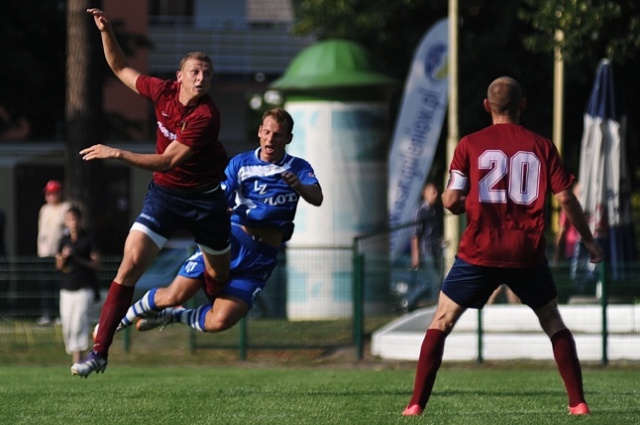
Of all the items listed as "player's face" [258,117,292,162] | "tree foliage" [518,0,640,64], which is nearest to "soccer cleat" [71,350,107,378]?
"player's face" [258,117,292,162]

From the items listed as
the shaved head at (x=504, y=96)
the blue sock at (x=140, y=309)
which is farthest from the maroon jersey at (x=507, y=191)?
the blue sock at (x=140, y=309)

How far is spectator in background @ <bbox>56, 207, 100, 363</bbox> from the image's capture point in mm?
17109

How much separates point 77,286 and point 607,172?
739 cm

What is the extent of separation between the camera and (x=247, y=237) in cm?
1124

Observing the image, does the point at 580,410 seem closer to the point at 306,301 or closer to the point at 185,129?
the point at 185,129

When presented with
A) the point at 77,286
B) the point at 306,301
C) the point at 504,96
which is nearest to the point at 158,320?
the point at 504,96

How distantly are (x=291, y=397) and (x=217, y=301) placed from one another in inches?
36.9

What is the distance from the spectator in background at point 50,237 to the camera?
63.4 ft

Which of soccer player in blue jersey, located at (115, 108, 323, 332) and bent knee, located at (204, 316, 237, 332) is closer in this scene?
soccer player in blue jersey, located at (115, 108, 323, 332)

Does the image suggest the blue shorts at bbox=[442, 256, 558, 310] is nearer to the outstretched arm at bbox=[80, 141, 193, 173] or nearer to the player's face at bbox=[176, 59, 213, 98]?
the outstretched arm at bbox=[80, 141, 193, 173]

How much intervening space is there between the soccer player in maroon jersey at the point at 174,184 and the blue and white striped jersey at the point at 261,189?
88cm

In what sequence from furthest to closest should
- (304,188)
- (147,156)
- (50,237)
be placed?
(50,237)
(304,188)
(147,156)

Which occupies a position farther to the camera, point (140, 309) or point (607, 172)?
point (607, 172)

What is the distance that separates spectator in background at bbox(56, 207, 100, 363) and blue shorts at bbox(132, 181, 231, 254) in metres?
7.13
